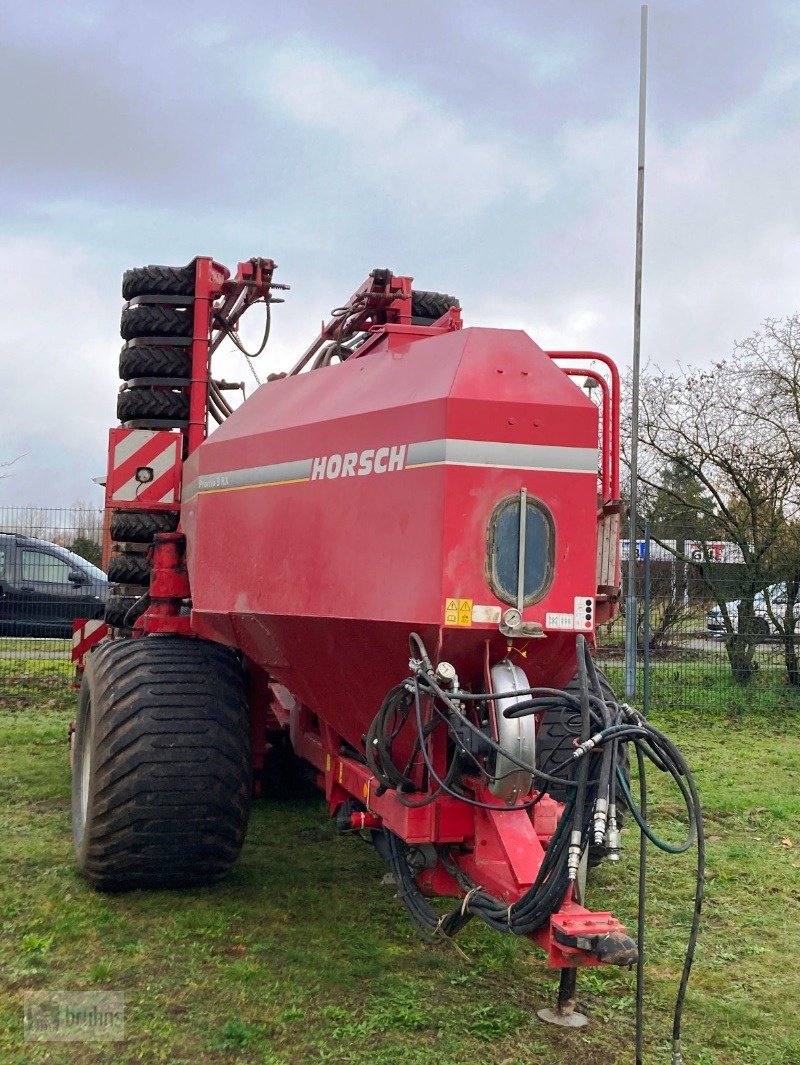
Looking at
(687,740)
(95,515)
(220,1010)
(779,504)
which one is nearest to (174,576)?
(220,1010)

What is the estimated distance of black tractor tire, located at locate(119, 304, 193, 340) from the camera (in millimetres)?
6727

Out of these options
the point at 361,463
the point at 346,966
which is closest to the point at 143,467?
the point at 361,463

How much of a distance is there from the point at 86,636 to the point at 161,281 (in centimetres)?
251

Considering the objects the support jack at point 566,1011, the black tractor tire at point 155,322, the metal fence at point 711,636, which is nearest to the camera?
the support jack at point 566,1011

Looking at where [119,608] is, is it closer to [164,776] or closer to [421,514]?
[164,776]

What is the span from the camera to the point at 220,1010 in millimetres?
3805

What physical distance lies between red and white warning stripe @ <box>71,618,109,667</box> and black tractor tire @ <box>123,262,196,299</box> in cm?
221

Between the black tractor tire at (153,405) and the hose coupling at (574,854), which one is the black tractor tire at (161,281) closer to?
the black tractor tire at (153,405)

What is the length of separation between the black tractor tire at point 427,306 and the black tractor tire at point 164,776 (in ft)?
8.73

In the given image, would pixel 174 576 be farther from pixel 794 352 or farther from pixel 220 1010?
pixel 794 352

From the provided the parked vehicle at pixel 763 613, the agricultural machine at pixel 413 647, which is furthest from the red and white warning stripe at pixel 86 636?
the parked vehicle at pixel 763 613

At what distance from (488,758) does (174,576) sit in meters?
2.66

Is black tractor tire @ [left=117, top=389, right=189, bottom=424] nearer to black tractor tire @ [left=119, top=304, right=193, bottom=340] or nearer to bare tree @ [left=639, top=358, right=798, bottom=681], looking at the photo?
black tractor tire @ [left=119, top=304, right=193, bottom=340]

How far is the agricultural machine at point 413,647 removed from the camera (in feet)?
11.1
